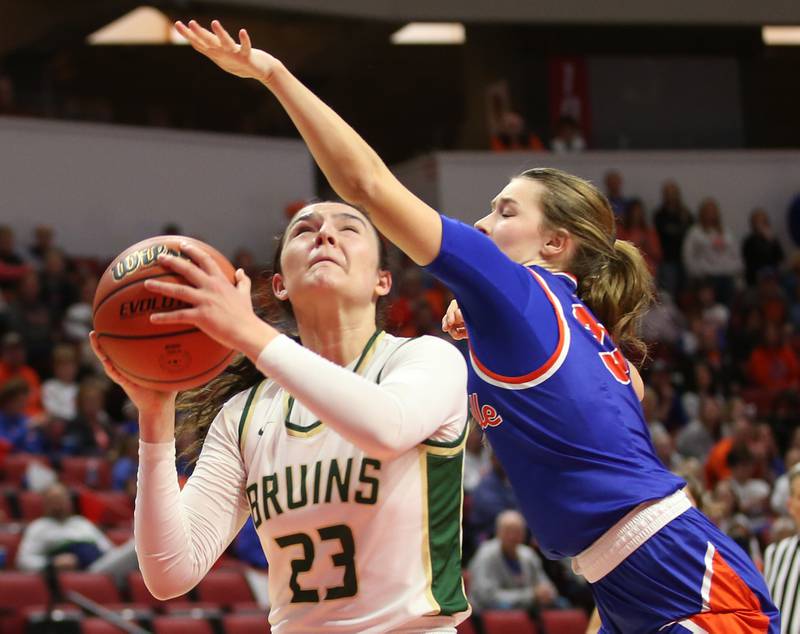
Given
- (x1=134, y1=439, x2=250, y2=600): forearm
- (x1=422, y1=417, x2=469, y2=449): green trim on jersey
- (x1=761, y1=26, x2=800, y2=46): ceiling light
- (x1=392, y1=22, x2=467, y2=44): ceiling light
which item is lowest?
(x1=134, y1=439, x2=250, y2=600): forearm

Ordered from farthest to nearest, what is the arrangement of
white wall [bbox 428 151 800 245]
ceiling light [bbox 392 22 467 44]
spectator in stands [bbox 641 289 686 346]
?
ceiling light [bbox 392 22 467 44]
white wall [bbox 428 151 800 245]
spectator in stands [bbox 641 289 686 346]

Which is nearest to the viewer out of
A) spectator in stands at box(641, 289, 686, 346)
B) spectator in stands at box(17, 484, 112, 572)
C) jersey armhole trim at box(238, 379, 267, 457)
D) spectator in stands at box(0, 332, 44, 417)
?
jersey armhole trim at box(238, 379, 267, 457)

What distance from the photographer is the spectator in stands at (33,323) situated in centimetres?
1096

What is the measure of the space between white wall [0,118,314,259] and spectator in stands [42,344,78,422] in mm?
3786

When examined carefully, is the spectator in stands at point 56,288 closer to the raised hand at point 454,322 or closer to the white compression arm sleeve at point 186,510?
the raised hand at point 454,322

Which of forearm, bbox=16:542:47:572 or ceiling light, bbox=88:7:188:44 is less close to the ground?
ceiling light, bbox=88:7:188:44

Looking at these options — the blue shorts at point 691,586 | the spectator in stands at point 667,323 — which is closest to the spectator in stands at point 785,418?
the spectator in stands at point 667,323

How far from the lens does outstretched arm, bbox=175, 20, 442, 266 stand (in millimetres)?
2488

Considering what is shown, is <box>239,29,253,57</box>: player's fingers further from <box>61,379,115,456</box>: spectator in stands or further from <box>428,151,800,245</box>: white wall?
<box>428,151,800,245</box>: white wall

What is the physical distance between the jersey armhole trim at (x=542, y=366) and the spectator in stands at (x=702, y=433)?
9058 millimetres

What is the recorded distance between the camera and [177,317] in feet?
7.60

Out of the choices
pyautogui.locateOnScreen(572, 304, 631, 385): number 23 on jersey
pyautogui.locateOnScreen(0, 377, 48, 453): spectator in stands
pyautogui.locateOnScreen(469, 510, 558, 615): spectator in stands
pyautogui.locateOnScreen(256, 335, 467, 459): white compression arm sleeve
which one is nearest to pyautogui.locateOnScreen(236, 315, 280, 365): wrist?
pyautogui.locateOnScreen(256, 335, 467, 459): white compression arm sleeve

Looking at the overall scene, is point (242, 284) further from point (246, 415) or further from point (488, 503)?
point (488, 503)

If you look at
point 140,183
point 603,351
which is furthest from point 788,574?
point 140,183
